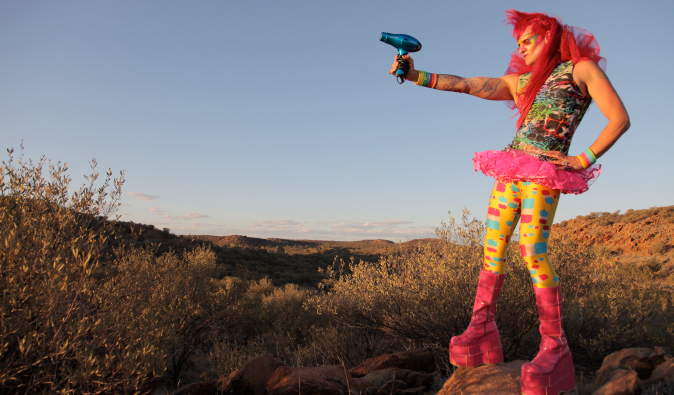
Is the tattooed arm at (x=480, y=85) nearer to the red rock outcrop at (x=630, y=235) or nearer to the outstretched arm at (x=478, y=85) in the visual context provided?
the outstretched arm at (x=478, y=85)

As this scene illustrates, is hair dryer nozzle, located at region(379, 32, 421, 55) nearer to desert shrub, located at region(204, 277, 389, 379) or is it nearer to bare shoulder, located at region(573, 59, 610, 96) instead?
bare shoulder, located at region(573, 59, 610, 96)

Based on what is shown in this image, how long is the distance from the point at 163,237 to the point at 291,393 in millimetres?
23834

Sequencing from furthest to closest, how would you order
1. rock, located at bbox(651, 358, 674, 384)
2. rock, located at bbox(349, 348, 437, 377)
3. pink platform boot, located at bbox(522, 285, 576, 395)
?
rock, located at bbox(349, 348, 437, 377), rock, located at bbox(651, 358, 674, 384), pink platform boot, located at bbox(522, 285, 576, 395)

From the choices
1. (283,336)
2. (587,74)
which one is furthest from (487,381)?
(283,336)

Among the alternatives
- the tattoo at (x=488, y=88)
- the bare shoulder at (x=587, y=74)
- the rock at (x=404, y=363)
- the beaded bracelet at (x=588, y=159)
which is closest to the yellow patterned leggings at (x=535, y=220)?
the beaded bracelet at (x=588, y=159)

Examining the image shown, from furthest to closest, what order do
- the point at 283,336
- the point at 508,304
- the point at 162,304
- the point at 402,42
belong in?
1. the point at 283,336
2. the point at 162,304
3. the point at 508,304
4. the point at 402,42

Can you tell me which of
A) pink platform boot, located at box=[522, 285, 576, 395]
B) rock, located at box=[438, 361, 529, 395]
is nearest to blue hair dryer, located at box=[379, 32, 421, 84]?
pink platform boot, located at box=[522, 285, 576, 395]

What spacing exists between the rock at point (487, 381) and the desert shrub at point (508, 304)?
46.6 inches

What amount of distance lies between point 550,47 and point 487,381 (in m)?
2.24

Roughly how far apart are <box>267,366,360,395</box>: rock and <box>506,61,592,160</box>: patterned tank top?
2.14 m

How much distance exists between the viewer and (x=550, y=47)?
7.64 ft

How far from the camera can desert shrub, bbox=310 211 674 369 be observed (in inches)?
145

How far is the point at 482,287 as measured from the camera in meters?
2.42

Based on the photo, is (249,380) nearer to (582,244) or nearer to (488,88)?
(488,88)
